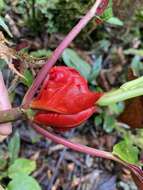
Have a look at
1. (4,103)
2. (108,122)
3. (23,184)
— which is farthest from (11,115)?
(108,122)

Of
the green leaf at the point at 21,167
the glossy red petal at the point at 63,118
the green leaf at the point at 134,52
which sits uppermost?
the glossy red petal at the point at 63,118

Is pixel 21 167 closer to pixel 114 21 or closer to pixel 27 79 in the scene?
pixel 27 79

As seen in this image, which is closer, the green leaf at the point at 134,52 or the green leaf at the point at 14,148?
the green leaf at the point at 14,148

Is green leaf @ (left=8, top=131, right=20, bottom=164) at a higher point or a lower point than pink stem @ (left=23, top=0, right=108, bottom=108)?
lower

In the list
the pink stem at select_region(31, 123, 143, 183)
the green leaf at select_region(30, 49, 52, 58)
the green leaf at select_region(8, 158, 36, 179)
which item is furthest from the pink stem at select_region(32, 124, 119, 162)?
the green leaf at select_region(30, 49, 52, 58)

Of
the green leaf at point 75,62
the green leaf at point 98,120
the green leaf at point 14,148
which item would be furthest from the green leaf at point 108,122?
the green leaf at point 14,148

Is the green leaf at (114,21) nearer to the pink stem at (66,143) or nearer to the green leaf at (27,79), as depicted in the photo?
the green leaf at (27,79)

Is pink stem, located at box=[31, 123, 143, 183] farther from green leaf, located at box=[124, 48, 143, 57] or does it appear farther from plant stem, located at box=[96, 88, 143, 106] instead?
Result: green leaf, located at box=[124, 48, 143, 57]
